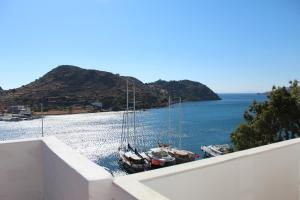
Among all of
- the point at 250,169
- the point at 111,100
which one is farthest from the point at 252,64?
the point at 250,169

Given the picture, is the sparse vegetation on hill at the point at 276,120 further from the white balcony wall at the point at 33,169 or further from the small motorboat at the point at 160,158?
the white balcony wall at the point at 33,169

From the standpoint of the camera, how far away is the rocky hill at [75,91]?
150 ft

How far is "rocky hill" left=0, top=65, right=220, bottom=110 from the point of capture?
45719mm

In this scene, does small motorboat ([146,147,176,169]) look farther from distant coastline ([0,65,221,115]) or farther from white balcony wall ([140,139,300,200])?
distant coastline ([0,65,221,115])

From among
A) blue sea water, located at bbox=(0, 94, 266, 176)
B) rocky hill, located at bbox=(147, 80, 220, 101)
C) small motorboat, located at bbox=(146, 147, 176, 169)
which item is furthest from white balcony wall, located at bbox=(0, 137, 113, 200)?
rocky hill, located at bbox=(147, 80, 220, 101)

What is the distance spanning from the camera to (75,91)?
47.8 metres

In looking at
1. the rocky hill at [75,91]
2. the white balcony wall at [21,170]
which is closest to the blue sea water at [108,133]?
the rocky hill at [75,91]

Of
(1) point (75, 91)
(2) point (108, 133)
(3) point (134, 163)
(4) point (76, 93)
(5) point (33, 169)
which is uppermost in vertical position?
(1) point (75, 91)

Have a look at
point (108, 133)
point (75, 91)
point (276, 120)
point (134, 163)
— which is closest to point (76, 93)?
point (75, 91)

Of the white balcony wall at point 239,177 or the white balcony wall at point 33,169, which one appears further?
the white balcony wall at point 33,169

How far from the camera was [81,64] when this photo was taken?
5688cm

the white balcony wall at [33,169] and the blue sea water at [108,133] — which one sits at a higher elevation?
the white balcony wall at [33,169]

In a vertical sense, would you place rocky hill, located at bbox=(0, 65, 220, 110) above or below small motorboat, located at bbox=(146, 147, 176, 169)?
above

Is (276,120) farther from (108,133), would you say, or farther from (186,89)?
(186,89)
